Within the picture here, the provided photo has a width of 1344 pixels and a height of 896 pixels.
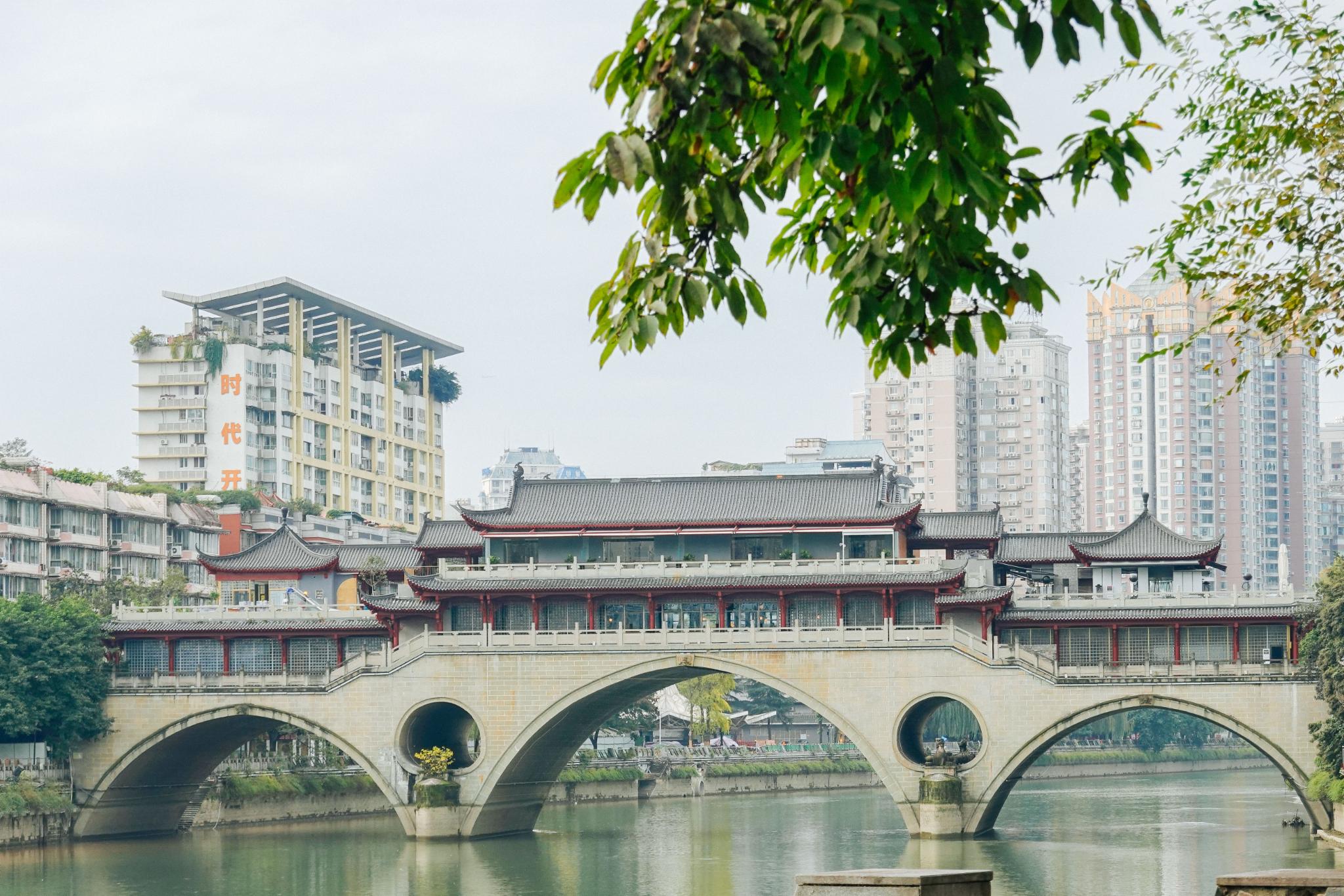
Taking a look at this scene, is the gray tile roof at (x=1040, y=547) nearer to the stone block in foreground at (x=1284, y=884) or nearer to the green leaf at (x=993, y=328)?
the stone block in foreground at (x=1284, y=884)

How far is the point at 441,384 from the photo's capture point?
4441 inches

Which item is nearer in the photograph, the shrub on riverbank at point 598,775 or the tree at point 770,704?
the shrub on riverbank at point 598,775

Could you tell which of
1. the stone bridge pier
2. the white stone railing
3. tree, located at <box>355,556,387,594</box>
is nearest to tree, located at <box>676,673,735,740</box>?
the stone bridge pier

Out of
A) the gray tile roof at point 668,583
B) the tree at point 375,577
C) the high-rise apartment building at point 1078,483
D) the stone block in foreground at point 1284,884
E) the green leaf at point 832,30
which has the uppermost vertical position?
the high-rise apartment building at point 1078,483

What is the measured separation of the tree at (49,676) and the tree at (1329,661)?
30951mm

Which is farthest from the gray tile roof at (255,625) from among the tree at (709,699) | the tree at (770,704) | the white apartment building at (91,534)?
the tree at (770,704)

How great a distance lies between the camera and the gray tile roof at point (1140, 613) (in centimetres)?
4619

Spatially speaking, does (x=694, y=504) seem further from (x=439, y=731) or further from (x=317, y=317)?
(x=317, y=317)

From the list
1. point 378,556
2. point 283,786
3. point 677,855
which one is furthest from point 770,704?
point 677,855

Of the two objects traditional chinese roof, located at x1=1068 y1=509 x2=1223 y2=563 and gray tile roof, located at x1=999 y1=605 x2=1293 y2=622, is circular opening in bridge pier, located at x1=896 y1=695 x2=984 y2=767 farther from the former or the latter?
traditional chinese roof, located at x1=1068 y1=509 x2=1223 y2=563

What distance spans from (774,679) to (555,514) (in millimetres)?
8462

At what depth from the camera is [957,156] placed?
259 inches

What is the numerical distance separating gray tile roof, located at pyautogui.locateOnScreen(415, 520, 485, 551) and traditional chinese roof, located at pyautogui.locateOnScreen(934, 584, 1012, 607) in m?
13.8

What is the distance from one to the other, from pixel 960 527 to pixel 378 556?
17.3 m
